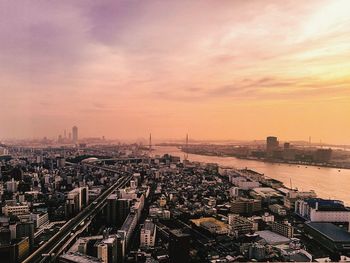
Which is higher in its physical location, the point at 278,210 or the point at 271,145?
the point at 271,145

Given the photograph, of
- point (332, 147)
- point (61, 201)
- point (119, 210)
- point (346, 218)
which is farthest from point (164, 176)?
point (332, 147)

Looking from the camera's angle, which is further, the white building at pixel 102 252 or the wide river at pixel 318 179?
the wide river at pixel 318 179

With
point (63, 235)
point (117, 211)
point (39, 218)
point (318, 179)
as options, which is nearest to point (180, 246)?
point (63, 235)

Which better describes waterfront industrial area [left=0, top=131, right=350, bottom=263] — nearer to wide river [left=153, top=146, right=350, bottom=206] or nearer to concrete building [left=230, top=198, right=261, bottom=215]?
concrete building [left=230, top=198, right=261, bottom=215]

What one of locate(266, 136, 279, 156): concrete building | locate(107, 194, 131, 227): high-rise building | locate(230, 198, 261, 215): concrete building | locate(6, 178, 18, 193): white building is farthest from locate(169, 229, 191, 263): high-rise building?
locate(266, 136, 279, 156): concrete building

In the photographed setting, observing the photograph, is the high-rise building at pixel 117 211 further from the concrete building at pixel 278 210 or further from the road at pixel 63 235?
the concrete building at pixel 278 210

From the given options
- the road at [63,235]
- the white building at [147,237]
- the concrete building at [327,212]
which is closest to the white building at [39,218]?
the road at [63,235]

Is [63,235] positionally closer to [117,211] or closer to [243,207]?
[117,211]

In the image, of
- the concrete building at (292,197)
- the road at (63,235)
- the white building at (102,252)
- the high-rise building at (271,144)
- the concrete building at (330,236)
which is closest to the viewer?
the white building at (102,252)
